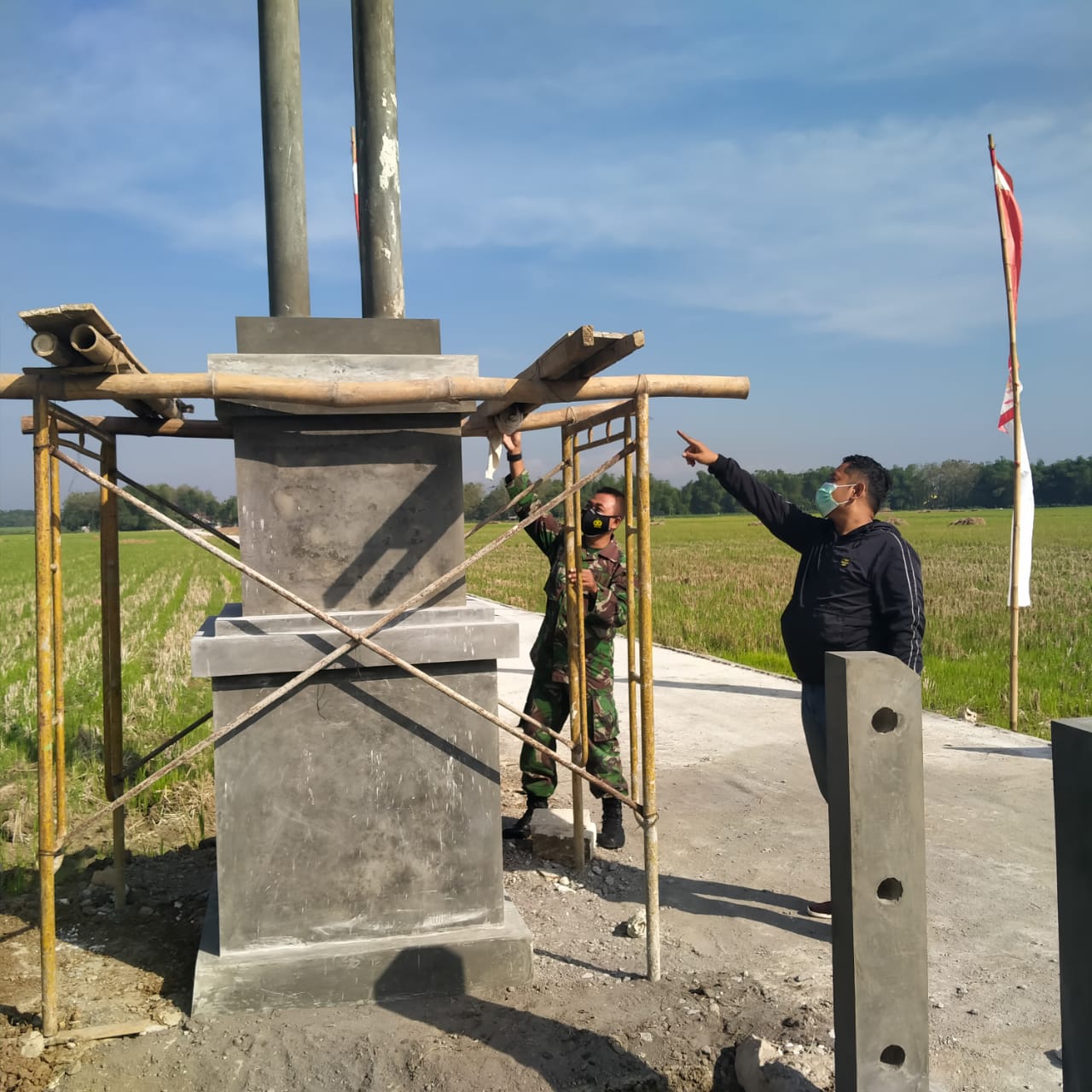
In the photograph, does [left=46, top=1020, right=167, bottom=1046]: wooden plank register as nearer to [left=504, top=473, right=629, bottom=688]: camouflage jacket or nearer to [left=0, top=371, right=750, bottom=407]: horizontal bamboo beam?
[left=0, top=371, right=750, bottom=407]: horizontal bamboo beam

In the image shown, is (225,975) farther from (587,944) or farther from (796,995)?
(796,995)

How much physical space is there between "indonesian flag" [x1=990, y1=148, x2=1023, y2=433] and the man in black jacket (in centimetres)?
439

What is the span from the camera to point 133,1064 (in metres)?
3.27

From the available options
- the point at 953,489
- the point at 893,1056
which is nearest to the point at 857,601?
the point at 893,1056

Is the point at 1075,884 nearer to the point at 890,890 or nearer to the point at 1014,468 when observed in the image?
the point at 890,890

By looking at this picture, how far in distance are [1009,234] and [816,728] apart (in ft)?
19.0

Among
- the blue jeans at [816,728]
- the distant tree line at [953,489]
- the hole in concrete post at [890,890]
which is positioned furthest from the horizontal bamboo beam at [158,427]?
the distant tree line at [953,489]

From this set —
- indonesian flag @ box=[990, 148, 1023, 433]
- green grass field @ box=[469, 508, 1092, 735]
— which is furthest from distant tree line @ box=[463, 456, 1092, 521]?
indonesian flag @ box=[990, 148, 1023, 433]

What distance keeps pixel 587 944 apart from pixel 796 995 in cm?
95

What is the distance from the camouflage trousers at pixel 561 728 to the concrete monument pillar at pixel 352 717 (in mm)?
1461

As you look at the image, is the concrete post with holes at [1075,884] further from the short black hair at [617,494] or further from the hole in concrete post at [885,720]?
the short black hair at [617,494]

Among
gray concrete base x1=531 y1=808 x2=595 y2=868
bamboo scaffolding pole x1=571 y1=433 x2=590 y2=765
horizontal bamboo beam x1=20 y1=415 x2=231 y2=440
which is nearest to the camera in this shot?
horizontal bamboo beam x1=20 y1=415 x2=231 y2=440

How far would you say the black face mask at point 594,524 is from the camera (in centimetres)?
545

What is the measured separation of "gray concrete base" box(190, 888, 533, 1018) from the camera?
12.0 ft
